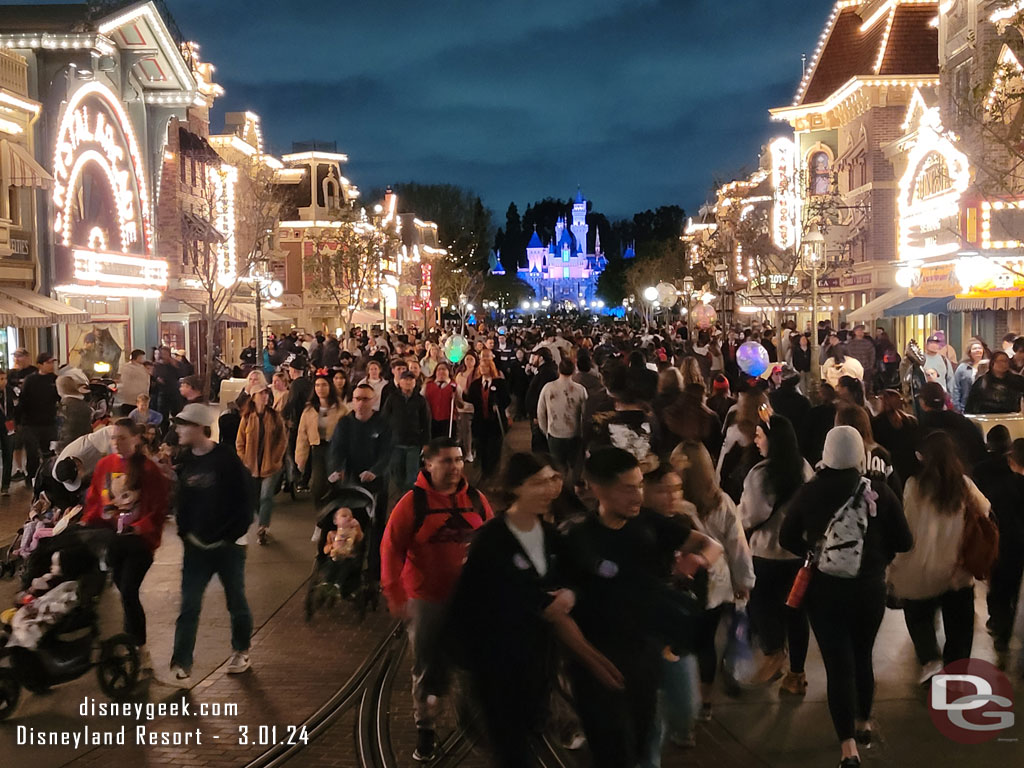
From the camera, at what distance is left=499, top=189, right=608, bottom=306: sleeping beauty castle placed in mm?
182250

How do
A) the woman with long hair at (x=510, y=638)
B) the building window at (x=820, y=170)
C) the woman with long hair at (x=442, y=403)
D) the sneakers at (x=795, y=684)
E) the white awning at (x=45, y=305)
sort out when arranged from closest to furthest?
the woman with long hair at (x=510, y=638)
the sneakers at (x=795, y=684)
the woman with long hair at (x=442, y=403)
the white awning at (x=45, y=305)
the building window at (x=820, y=170)

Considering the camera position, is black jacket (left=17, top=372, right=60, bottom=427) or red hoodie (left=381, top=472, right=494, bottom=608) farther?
Answer: black jacket (left=17, top=372, right=60, bottom=427)

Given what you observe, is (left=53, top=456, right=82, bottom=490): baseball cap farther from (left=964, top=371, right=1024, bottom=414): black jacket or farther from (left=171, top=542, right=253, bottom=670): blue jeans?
(left=964, top=371, right=1024, bottom=414): black jacket

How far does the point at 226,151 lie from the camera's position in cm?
4347

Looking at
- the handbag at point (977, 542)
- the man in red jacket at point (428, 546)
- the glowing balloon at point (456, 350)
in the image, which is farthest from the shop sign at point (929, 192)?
the man in red jacket at point (428, 546)

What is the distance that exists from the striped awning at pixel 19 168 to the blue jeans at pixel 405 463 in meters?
15.1

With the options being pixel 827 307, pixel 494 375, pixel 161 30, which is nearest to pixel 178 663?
pixel 494 375

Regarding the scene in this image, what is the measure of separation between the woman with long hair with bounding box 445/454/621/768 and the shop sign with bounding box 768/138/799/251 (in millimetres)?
38410

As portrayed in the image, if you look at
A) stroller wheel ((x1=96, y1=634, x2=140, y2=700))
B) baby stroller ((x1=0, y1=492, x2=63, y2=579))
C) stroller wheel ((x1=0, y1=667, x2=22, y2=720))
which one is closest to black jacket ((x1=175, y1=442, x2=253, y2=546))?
stroller wheel ((x1=96, y1=634, x2=140, y2=700))

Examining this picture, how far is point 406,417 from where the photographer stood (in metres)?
10.9

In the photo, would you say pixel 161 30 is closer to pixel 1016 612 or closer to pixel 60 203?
pixel 60 203

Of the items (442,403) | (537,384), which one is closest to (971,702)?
(442,403)

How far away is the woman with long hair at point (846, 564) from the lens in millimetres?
5414

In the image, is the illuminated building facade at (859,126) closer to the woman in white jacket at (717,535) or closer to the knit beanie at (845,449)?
the woman in white jacket at (717,535)
